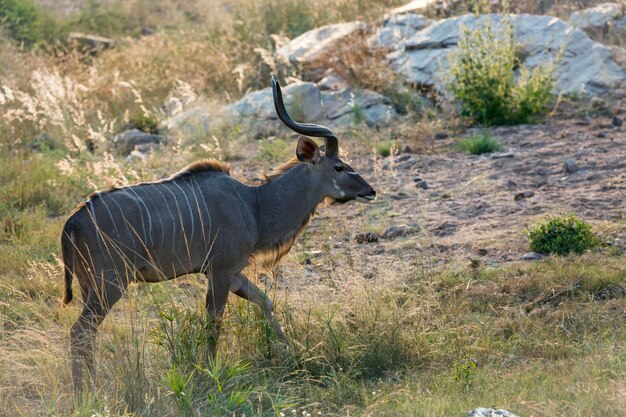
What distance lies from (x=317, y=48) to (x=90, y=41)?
5.80 meters

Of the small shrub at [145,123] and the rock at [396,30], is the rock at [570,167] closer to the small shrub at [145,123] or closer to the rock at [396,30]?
the rock at [396,30]

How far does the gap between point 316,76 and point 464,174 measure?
3767mm

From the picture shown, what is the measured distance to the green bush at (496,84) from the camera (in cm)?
1047

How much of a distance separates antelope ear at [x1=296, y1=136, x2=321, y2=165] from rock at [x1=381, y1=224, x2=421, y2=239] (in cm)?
168

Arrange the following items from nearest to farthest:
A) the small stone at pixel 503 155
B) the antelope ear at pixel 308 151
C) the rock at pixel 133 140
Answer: the antelope ear at pixel 308 151
the small stone at pixel 503 155
the rock at pixel 133 140

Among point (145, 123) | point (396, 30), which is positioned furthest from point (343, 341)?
point (396, 30)

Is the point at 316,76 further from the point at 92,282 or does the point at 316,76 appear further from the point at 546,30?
the point at 92,282

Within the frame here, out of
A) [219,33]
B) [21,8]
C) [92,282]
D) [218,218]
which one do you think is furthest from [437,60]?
[21,8]

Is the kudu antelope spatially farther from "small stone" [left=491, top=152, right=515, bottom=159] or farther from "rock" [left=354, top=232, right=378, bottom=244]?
"small stone" [left=491, top=152, right=515, bottom=159]

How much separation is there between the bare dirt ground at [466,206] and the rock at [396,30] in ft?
8.27

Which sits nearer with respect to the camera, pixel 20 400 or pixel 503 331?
pixel 20 400

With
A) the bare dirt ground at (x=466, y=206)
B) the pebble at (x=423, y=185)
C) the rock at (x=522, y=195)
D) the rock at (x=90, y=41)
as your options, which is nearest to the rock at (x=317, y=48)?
the bare dirt ground at (x=466, y=206)

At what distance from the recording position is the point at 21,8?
16797 mm

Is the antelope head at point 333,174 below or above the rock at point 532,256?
above
